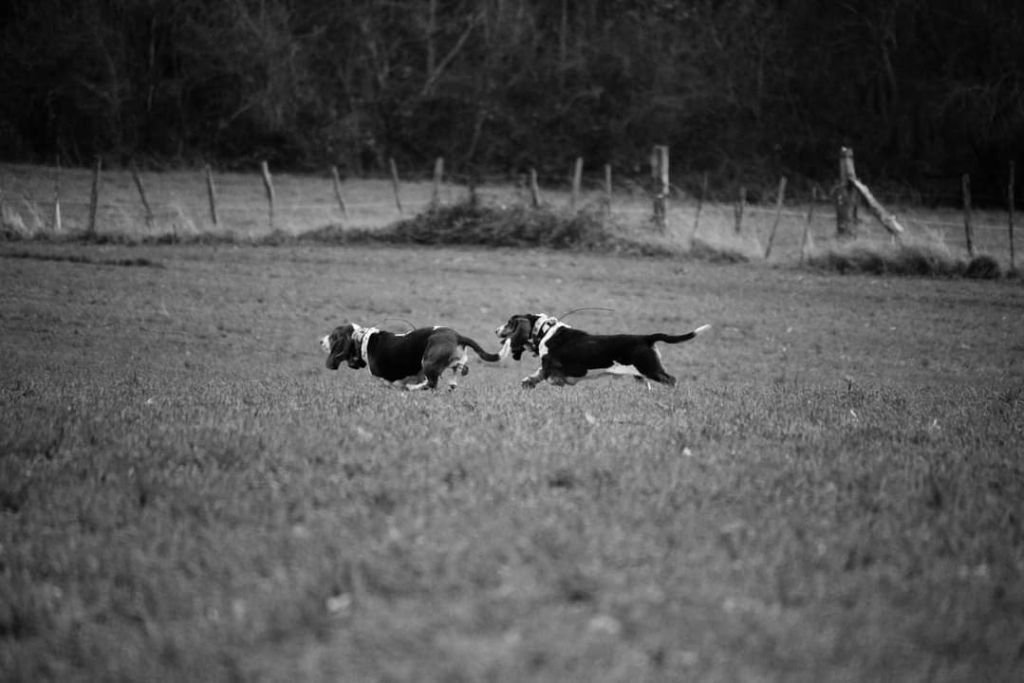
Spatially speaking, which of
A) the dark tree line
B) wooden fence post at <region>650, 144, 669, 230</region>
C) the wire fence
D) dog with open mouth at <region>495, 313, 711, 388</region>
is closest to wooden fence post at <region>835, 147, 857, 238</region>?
the wire fence

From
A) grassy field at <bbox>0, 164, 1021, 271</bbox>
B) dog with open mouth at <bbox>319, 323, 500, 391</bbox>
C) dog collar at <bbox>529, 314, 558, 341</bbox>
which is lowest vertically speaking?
dog with open mouth at <bbox>319, 323, 500, 391</bbox>

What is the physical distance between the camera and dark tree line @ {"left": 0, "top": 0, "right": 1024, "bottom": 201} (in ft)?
156

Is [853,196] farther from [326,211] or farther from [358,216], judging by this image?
[326,211]

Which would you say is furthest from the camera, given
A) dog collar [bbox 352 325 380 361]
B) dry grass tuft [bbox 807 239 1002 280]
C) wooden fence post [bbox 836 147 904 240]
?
wooden fence post [bbox 836 147 904 240]

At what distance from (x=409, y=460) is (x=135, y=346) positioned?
11290mm

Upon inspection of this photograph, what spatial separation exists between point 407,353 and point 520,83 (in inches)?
1863

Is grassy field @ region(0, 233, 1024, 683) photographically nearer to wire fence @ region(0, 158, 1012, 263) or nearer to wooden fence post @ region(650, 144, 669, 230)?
wire fence @ region(0, 158, 1012, 263)

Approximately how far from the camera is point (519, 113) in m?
55.5

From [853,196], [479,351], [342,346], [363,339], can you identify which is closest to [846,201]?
[853,196]

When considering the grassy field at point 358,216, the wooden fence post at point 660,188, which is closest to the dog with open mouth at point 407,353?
the grassy field at point 358,216

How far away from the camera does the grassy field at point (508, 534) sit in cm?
346

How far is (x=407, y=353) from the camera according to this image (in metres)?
11.0

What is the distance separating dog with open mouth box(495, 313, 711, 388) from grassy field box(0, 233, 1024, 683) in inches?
35.2

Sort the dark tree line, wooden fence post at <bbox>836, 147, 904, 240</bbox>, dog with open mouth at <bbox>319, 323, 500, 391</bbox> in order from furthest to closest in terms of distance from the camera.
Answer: the dark tree line → wooden fence post at <bbox>836, 147, 904, 240</bbox> → dog with open mouth at <bbox>319, 323, 500, 391</bbox>
